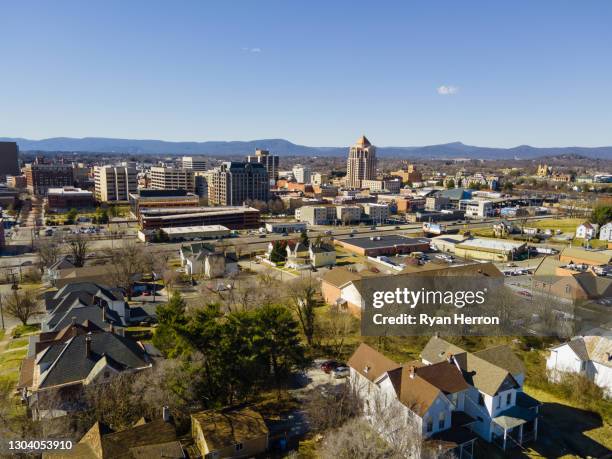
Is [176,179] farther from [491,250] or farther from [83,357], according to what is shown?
[83,357]

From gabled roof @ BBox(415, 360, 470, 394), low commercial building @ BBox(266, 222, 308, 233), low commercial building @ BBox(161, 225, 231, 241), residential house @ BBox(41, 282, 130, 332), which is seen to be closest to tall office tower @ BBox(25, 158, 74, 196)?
low commercial building @ BBox(161, 225, 231, 241)

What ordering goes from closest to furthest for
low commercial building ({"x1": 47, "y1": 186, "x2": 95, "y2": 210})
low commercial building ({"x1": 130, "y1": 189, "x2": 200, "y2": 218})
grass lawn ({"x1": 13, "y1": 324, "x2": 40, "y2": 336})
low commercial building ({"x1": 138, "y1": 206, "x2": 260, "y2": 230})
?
grass lawn ({"x1": 13, "y1": 324, "x2": 40, "y2": 336})
low commercial building ({"x1": 138, "y1": 206, "x2": 260, "y2": 230})
low commercial building ({"x1": 130, "y1": 189, "x2": 200, "y2": 218})
low commercial building ({"x1": 47, "y1": 186, "x2": 95, "y2": 210})

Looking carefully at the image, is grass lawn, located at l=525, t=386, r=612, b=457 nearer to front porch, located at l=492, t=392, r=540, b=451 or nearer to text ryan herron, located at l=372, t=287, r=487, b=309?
front porch, located at l=492, t=392, r=540, b=451

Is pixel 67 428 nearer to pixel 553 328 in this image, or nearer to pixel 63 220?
pixel 553 328

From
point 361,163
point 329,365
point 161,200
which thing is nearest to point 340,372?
point 329,365

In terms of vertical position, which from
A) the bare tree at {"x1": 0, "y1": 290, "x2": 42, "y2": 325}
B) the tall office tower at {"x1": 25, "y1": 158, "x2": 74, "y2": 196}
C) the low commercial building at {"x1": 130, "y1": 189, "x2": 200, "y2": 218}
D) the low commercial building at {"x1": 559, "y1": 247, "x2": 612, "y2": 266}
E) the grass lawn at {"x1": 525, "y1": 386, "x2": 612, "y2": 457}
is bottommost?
the grass lawn at {"x1": 525, "y1": 386, "x2": 612, "y2": 457}

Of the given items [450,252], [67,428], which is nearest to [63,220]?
[450,252]

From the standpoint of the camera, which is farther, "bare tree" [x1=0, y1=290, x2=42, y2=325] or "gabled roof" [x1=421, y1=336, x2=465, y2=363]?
"bare tree" [x1=0, y1=290, x2=42, y2=325]
